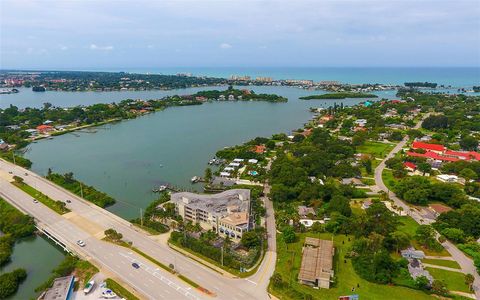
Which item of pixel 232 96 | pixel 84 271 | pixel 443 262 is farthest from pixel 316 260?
pixel 232 96

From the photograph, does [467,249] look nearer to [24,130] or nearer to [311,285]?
[311,285]

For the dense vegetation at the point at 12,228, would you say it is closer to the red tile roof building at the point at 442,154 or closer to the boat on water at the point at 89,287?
the boat on water at the point at 89,287

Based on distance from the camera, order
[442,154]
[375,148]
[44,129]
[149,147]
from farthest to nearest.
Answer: [44,129]
[149,147]
[375,148]
[442,154]

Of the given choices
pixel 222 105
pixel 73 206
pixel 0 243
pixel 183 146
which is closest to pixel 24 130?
pixel 183 146


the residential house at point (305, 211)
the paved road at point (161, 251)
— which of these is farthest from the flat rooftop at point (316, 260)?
the residential house at point (305, 211)

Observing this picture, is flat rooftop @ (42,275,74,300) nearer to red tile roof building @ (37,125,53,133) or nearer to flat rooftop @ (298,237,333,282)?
flat rooftop @ (298,237,333,282)

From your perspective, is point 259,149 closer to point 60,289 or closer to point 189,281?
point 189,281

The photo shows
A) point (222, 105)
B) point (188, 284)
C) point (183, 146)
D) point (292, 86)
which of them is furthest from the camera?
point (292, 86)
